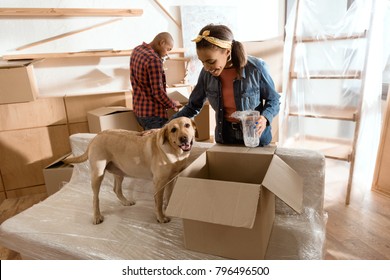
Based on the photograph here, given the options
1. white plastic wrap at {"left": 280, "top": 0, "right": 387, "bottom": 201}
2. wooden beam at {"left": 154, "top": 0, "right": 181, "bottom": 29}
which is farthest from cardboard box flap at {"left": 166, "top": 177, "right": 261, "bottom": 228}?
wooden beam at {"left": 154, "top": 0, "right": 181, "bottom": 29}

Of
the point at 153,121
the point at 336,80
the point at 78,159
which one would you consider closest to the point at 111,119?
the point at 153,121

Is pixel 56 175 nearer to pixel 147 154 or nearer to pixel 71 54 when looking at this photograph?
pixel 71 54

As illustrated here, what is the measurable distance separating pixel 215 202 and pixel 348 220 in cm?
169

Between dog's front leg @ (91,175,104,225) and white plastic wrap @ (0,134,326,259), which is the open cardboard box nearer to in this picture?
white plastic wrap @ (0,134,326,259)

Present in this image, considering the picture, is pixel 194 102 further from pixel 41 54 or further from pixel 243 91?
pixel 41 54

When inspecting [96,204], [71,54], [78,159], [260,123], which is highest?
[71,54]

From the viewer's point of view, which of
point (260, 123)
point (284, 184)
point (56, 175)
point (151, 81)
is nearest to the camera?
point (284, 184)

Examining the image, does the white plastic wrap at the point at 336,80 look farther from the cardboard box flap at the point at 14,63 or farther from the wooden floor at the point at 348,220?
the cardboard box flap at the point at 14,63

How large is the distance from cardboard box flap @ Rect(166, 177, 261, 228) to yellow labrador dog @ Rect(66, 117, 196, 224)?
29 cm

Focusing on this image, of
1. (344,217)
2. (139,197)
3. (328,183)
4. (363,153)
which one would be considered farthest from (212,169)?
(328,183)

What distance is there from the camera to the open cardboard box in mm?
930

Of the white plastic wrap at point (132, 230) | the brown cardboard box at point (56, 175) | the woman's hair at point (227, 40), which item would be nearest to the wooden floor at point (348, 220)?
the brown cardboard box at point (56, 175)

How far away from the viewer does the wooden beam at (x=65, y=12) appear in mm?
2623

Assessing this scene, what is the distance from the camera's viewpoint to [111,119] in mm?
2477
